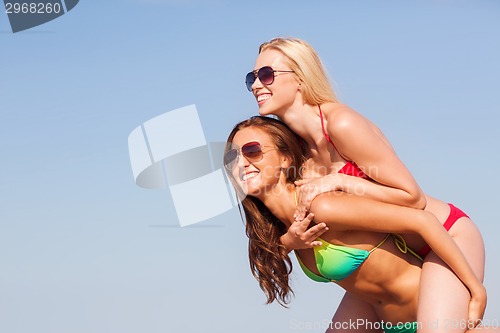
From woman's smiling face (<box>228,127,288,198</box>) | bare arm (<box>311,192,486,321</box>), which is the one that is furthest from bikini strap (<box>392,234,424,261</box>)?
woman's smiling face (<box>228,127,288,198</box>)

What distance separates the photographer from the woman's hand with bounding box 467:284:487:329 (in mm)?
6852

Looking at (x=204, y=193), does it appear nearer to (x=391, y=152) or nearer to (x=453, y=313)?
(x=391, y=152)

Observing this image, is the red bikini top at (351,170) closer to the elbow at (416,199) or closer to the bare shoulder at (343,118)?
the bare shoulder at (343,118)

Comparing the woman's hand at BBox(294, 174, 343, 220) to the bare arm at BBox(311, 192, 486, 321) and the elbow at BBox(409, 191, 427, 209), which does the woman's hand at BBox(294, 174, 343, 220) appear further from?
the elbow at BBox(409, 191, 427, 209)

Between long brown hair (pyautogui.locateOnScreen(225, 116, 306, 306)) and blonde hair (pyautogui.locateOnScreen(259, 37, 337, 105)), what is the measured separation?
43 cm

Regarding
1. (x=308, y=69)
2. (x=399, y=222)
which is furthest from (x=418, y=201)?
(x=308, y=69)

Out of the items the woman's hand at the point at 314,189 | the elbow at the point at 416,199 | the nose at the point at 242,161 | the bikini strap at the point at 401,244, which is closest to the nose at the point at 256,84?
the nose at the point at 242,161

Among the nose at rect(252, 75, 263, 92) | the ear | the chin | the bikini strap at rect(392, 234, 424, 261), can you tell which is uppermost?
the nose at rect(252, 75, 263, 92)

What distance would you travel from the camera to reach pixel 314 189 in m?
6.97

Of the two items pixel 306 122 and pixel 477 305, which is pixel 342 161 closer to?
pixel 306 122

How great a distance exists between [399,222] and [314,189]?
79 centimetres

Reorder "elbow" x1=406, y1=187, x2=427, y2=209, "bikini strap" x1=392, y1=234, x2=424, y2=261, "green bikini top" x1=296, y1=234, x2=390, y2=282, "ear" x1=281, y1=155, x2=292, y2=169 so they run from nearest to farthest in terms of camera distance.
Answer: "elbow" x1=406, y1=187, x2=427, y2=209, "green bikini top" x1=296, y1=234, x2=390, y2=282, "bikini strap" x1=392, y1=234, x2=424, y2=261, "ear" x1=281, y1=155, x2=292, y2=169

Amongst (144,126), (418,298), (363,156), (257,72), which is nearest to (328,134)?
(363,156)

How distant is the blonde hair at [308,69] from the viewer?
7.43 meters
